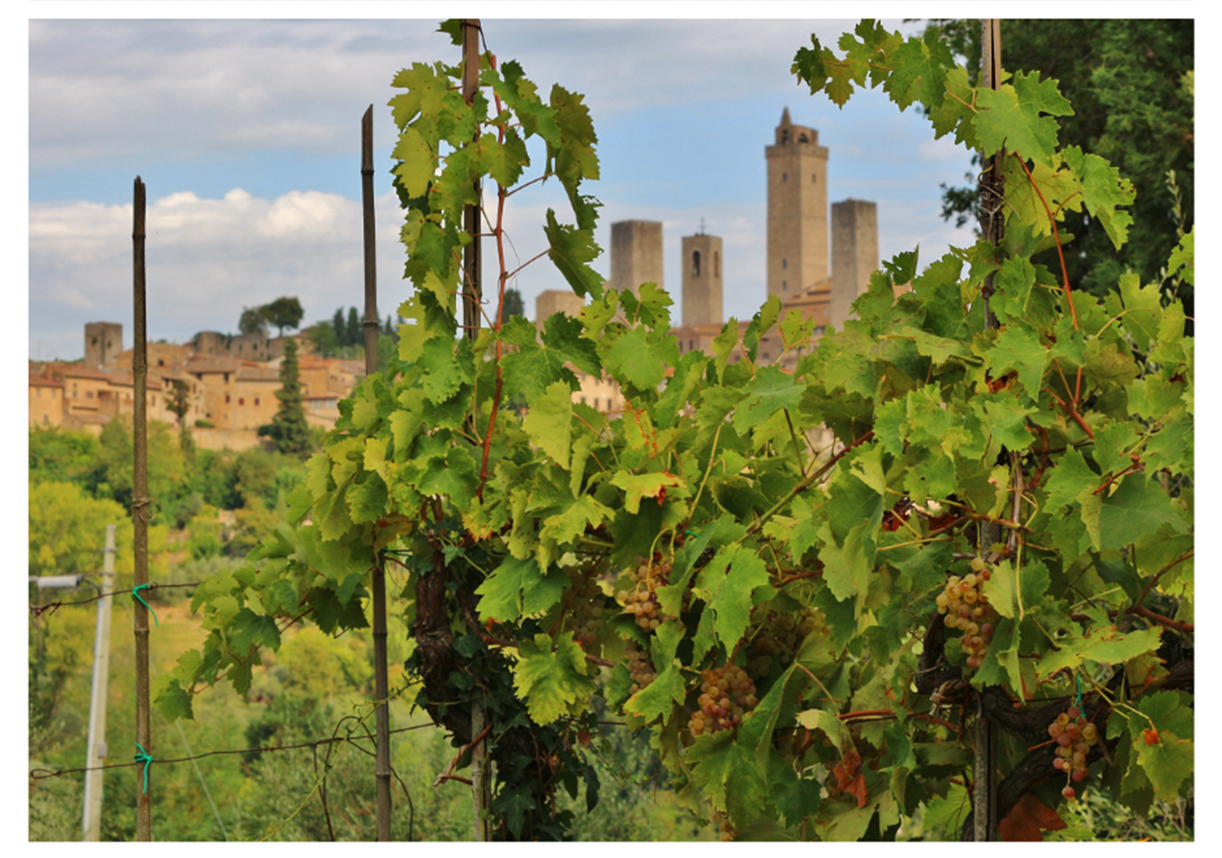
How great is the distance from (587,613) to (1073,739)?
1.39 feet

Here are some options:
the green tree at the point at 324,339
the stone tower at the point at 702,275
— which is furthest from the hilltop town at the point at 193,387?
the stone tower at the point at 702,275

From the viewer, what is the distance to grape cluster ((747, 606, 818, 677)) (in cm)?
104

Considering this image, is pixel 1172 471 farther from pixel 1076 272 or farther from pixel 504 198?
pixel 1076 272

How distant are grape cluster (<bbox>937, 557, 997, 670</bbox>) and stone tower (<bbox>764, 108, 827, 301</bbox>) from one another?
31561 millimetres

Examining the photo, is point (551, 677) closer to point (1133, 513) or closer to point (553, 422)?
point (553, 422)

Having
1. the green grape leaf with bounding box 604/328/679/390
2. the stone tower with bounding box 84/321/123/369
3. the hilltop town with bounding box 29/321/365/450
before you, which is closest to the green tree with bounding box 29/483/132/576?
the hilltop town with bounding box 29/321/365/450

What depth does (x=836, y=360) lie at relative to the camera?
3.16 ft

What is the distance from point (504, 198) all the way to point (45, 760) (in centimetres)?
1832

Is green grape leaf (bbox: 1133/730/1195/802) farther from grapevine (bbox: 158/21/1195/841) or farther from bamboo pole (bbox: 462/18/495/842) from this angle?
bamboo pole (bbox: 462/18/495/842)

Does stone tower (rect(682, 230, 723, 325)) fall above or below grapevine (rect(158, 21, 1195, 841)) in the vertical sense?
above

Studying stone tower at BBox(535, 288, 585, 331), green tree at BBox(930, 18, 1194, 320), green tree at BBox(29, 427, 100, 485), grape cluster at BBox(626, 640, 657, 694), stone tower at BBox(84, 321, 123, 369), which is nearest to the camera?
grape cluster at BBox(626, 640, 657, 694)

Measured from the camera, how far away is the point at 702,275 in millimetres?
33000

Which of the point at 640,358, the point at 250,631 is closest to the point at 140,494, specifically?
the point at 250,631

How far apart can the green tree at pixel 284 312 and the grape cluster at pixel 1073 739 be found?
33.7m
